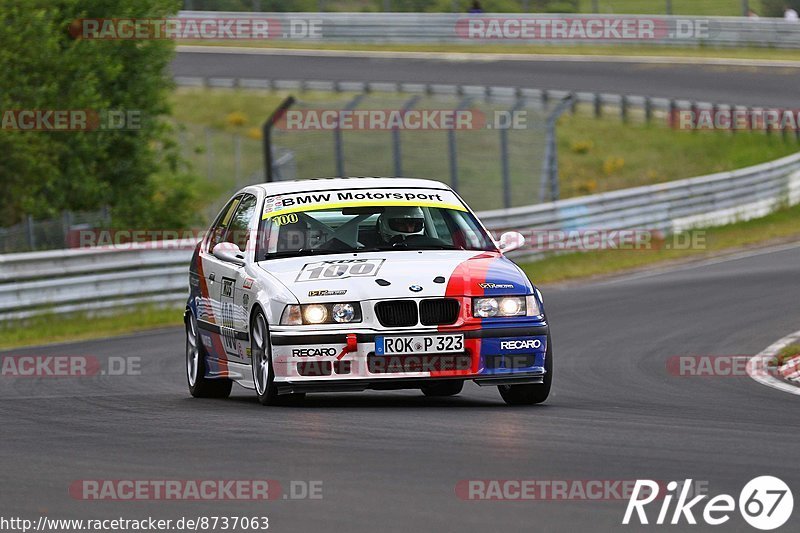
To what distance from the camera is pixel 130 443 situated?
26.9 ft

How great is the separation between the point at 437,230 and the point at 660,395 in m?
1.98

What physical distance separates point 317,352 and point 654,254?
57.0ft

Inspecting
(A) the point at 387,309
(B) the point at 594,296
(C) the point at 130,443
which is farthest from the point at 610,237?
(C) the point at 130,443

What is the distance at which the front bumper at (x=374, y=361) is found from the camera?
31.4 feet

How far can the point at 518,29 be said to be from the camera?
52.2 meters

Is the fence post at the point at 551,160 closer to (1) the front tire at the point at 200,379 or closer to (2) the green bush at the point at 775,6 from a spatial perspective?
(1) the front tire at the point at 200,379

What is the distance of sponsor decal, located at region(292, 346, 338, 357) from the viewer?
9.59 meters

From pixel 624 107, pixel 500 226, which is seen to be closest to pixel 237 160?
pixel 624 107

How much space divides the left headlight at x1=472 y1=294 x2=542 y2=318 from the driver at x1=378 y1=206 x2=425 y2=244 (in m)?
1.06

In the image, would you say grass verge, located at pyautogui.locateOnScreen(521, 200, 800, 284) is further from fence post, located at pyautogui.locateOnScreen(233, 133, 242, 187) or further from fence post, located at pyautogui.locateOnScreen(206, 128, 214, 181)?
fence post, located at pyautogui.locateOnScreen(206, 128, 214, 181)

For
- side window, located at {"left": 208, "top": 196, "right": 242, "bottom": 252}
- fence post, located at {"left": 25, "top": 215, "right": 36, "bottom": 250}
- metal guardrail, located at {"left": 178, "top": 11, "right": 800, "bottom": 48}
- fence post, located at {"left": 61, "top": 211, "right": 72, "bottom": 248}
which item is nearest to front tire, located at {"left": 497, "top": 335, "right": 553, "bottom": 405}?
side window, located at {"left": 208, "top": 196, "right": 242, "bottom": 252}

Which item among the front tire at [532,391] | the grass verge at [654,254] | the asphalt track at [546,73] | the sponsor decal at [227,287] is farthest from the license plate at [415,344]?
the asphalt track at [546,73]

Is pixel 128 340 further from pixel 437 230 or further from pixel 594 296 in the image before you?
pixel 437 230

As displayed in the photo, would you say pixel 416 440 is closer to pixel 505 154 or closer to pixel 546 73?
pixel 505 154
